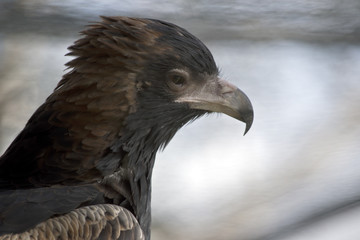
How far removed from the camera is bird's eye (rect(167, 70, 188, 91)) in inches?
87.7

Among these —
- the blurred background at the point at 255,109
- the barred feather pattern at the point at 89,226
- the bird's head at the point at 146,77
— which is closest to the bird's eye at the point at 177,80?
the bird's head at the point at 146,77

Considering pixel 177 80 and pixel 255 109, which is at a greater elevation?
pixel 255 109

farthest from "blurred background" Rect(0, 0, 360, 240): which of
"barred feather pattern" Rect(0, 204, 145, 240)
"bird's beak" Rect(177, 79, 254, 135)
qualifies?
"barred feather pattern" Rect(0, 204, 145, 240)

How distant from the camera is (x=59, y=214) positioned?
79.8 inches

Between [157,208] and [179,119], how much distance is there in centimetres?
175

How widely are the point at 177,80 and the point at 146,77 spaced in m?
0.11

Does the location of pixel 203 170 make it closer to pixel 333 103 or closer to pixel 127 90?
pixel 333 103

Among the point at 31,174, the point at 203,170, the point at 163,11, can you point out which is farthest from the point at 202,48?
the point at 203,170

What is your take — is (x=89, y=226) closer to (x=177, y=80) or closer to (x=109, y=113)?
(x=109, y=113)

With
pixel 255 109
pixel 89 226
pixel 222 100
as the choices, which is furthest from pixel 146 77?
pixel 255 109

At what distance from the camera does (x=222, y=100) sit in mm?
2311

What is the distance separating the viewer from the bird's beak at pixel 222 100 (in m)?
2.28

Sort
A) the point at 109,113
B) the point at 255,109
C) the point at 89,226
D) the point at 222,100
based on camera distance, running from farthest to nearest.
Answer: the point at 255,109, the point at 222,100, the point at 109,113, the point at 89,226

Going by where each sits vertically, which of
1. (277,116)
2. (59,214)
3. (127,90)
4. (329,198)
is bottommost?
(59,214)
